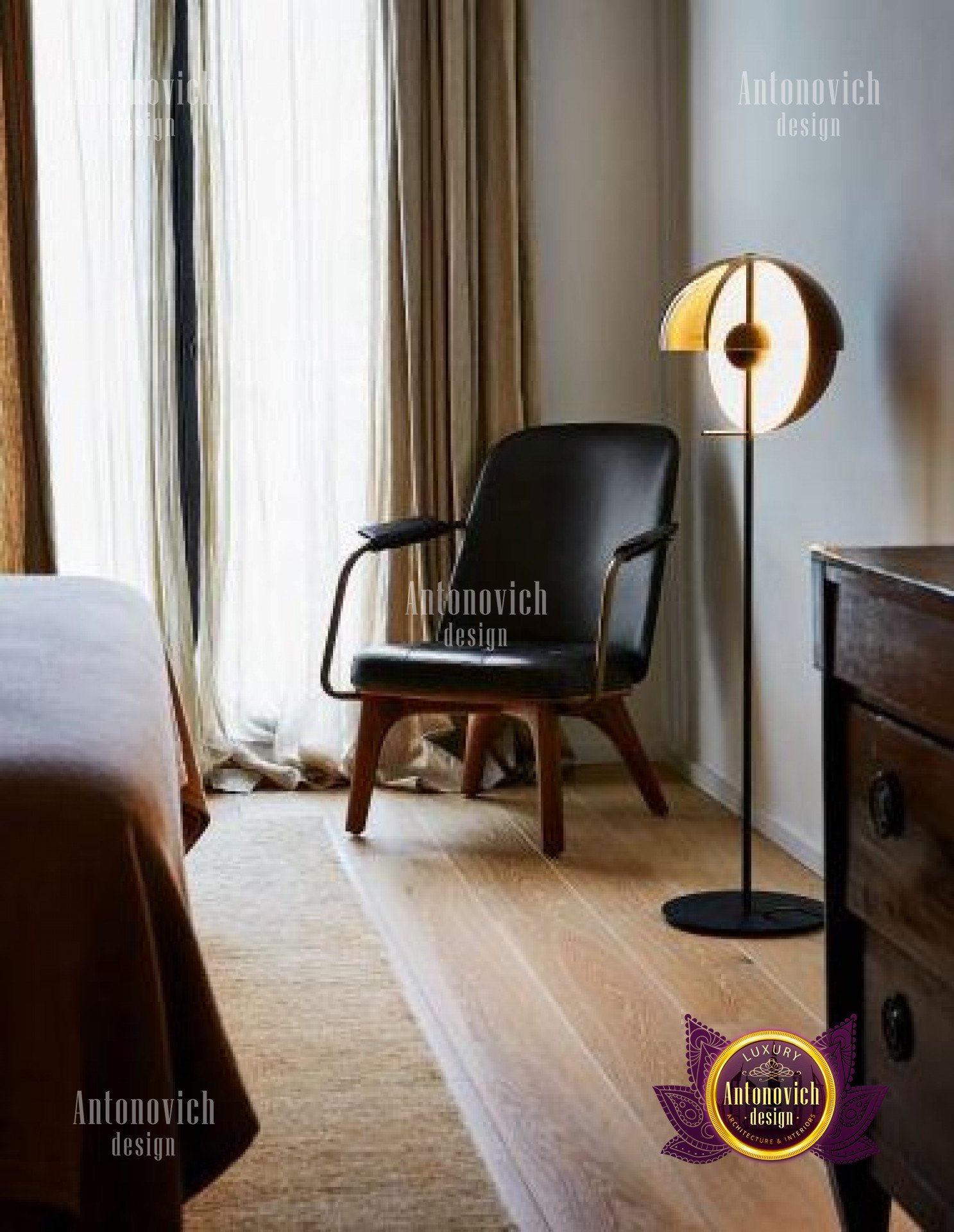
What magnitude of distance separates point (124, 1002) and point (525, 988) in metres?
1.55

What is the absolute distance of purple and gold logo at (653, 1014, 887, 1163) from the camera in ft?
7.54

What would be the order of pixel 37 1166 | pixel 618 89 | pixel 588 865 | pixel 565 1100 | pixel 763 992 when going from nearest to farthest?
pixel 37 1166 → pixel 565 1100 → pixel 763 992 → pixel 588 865 → pixel 618 89

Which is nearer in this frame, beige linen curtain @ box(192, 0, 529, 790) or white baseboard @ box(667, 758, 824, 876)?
white baseboard @ box(667, 758, 824, 876)

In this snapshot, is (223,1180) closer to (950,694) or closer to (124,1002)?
(124,1002)

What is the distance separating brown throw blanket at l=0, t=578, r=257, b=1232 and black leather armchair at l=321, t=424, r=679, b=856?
7.44 ft

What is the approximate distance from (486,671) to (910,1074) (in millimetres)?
2287

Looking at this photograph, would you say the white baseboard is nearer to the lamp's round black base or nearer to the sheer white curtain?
the lamp's round black base

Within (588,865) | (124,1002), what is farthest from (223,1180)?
(588,865)

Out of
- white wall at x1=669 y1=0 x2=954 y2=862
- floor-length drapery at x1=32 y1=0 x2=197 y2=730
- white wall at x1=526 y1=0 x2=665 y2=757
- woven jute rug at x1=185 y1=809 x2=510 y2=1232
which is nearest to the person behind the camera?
woven jute rug at x1=185 y1=809 x2=510 y2=1232

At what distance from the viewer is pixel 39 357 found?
486 cm

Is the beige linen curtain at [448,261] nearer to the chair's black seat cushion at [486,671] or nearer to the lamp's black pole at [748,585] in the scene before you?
the chair's black seat cushion at [486,671]

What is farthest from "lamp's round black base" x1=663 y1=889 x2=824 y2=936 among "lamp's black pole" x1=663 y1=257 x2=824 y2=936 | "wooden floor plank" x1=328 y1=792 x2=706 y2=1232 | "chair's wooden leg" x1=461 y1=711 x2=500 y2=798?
"chair's wooden leg" x1=461 y1=711 x2=500 y2=798

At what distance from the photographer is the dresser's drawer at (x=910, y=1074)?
2014mm

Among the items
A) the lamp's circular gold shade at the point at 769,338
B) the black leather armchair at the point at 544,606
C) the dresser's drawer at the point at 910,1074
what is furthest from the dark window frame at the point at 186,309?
the dresser's drawer at the point at 910,1074
